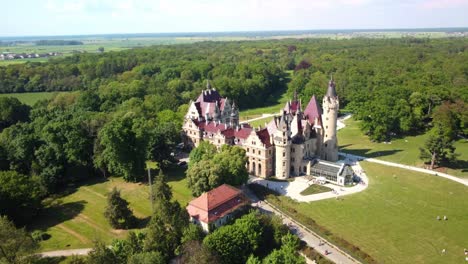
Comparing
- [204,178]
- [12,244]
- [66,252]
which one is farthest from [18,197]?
[204,178]

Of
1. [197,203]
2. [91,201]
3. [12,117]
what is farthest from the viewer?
[12,117]

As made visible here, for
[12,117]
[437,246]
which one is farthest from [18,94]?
[437,246]

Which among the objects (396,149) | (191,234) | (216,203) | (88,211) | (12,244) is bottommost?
(396,149)

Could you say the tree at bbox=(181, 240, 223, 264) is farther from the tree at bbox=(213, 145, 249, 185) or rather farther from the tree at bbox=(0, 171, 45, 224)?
the tree at bbox=(0, 171, 45, 224)

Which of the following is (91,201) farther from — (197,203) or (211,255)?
(211,255)

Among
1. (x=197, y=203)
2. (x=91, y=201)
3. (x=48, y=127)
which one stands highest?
(x=48, y=127)

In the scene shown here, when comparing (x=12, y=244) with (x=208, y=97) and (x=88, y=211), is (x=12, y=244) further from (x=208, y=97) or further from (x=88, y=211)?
(x=208, y=97)

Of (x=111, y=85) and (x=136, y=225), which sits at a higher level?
(x=111, y=85)
